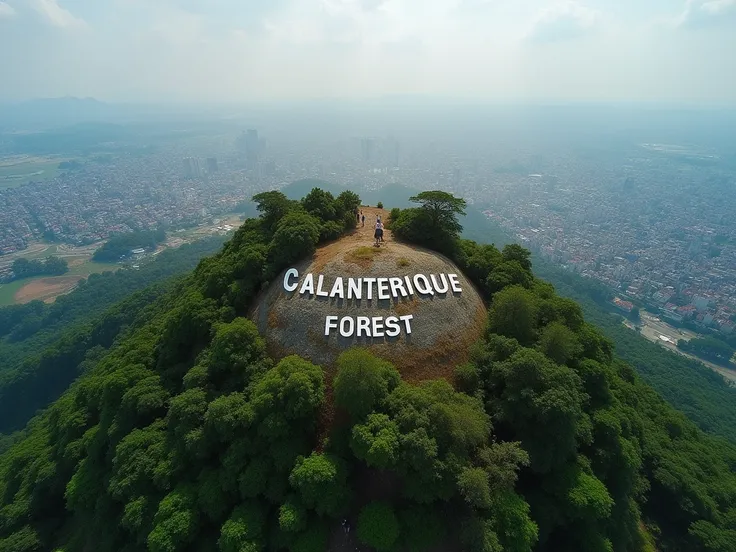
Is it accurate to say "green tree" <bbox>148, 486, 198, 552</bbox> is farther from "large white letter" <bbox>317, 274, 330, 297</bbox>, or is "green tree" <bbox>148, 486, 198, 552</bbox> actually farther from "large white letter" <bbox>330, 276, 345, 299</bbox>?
"large white letter" <bbox>330, 276, 345, 299</bbox>

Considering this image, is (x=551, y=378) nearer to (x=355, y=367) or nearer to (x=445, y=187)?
(x=355, y=367)

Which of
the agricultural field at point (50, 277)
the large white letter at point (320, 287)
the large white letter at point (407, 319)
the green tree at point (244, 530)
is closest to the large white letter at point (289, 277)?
the large white letter at point (320, 287)

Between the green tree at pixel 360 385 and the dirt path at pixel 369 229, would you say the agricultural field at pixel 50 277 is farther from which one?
the green tree at pixel 360 385

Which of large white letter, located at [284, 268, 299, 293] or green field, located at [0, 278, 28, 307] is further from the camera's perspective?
green field, located at [0, 278, 28, 307]

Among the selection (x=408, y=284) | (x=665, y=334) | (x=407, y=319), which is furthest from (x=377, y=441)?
(x=665, y=334)

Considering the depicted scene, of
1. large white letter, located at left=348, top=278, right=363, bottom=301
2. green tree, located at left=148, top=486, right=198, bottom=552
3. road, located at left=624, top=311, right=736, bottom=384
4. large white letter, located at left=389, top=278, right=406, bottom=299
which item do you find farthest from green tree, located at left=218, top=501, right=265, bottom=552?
road, located at left=624, top=311, right=736, bottom=384

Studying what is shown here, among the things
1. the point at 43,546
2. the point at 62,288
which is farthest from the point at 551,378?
the point at 62,288
